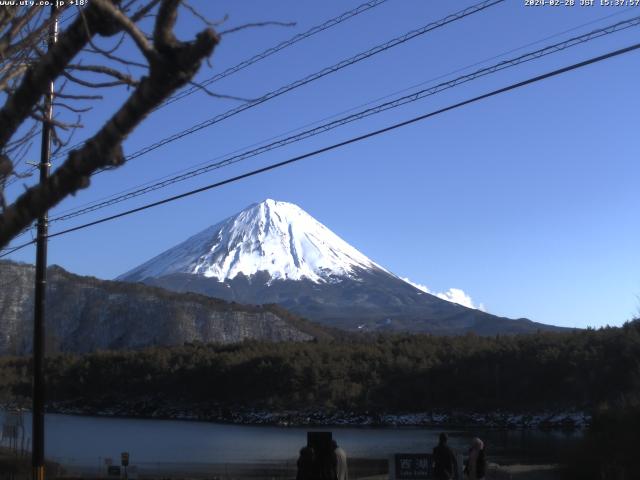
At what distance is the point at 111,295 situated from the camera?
12088 centimetres

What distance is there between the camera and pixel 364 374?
78.6 m

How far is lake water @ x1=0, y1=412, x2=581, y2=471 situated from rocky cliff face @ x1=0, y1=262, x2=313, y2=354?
51.7m

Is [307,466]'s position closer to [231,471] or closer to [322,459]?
[322,459]

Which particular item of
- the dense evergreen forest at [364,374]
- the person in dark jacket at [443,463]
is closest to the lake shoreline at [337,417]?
the dense evergreen forest at [364,374]

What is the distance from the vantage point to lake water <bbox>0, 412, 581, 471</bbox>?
36438 mm

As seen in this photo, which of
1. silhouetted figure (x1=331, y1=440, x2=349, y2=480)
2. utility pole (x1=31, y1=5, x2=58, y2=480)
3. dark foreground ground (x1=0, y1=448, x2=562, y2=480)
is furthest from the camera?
dark foreground ground (x1=0, y1=448, x2=562, y2=480)

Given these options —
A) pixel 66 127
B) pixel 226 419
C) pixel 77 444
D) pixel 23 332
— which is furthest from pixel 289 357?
pixel 66 127

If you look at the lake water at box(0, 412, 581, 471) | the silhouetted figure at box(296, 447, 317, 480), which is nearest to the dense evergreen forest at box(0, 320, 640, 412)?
the lake water at box(0, 412, 581, 471)

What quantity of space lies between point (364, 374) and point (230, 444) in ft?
109

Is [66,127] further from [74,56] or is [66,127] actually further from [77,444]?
[77,444]

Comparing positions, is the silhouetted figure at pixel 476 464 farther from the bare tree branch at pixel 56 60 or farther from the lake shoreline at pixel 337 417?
the lake shoreline at pixel 337 417

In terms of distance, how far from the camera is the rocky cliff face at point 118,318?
112 metres

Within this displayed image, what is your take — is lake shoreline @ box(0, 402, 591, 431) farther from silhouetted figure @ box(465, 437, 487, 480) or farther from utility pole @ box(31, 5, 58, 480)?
silhouetted figure @ box(465, 437, 487, 480)

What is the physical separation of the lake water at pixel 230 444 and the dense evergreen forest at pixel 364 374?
9.36 meters
